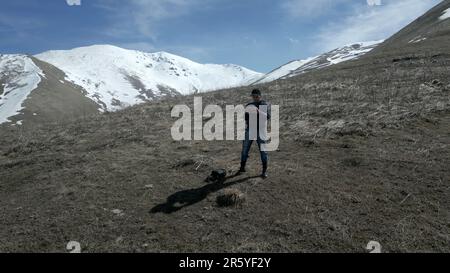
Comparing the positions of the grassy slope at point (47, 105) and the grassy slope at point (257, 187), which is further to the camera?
the grassy slope at point (47, 105)

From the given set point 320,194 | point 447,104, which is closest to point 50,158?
point 320,194

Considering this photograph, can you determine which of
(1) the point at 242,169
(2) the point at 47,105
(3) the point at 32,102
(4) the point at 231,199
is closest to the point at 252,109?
(1) the point at 242,169

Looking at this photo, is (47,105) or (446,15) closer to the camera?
(446,15)

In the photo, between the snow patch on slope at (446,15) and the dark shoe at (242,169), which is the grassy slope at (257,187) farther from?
the snow patch on slope at (446,15)

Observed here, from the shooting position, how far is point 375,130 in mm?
13086

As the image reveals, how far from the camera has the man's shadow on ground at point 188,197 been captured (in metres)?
8.77

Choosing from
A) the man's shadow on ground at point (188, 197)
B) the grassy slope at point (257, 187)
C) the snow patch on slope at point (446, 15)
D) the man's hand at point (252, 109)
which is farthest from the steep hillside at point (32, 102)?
the man's hand at point (252, 109)

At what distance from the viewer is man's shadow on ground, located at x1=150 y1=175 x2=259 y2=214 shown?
345 inches

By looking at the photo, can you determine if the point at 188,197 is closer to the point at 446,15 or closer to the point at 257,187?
the point at 257,187

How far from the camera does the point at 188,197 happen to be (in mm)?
9289

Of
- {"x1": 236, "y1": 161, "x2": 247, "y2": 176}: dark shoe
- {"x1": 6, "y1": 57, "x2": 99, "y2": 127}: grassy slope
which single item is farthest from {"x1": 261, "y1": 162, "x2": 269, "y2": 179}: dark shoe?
{"x1": 6, "y1": 57, "x2": 99, "y2": 127}: grassy slope

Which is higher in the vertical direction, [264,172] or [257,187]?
[264,172]

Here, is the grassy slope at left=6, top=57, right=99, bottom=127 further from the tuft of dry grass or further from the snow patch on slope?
the tuft of dry grass

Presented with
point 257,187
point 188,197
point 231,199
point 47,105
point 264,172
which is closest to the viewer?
point 231,199
